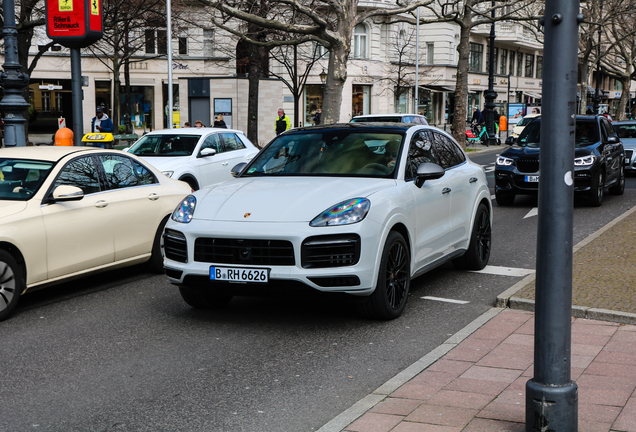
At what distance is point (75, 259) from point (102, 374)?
2.36 m

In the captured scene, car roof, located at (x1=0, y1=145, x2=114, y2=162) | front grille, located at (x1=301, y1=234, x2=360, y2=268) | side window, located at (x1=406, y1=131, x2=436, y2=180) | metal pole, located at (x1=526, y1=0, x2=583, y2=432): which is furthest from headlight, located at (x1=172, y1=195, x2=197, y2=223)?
metal pole, located at (x1=526, y1=0, x2=583, y2=432)

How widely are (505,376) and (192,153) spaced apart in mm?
10623

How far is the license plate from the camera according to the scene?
234 inches

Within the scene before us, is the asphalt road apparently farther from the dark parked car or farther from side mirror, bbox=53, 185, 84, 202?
the dark parked car

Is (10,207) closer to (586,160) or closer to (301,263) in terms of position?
(301,263)

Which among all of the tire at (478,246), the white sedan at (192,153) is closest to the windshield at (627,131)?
the white sedan at (192,153)

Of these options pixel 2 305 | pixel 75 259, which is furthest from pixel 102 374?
pixel 75 259

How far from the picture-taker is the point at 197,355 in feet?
18.7

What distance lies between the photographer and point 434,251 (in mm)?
7410

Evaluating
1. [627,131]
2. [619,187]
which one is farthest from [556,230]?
[627,131]

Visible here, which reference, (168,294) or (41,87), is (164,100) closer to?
(41,87)

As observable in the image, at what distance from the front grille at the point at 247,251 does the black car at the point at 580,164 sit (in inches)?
376

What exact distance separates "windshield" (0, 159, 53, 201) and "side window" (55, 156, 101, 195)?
0.53ft

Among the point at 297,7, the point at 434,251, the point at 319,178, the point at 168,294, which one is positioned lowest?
the point at 168,294
